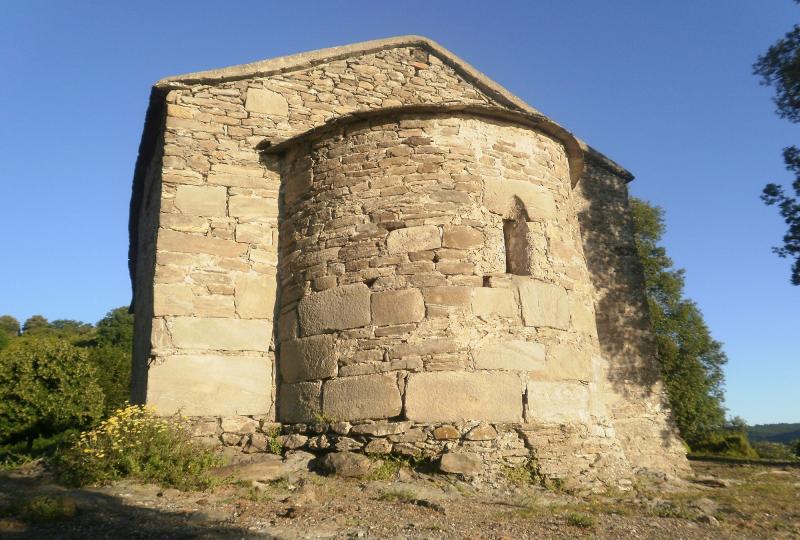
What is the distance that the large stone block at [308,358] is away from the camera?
650cm

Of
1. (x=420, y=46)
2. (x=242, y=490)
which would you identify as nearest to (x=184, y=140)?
(x=420, y=46)

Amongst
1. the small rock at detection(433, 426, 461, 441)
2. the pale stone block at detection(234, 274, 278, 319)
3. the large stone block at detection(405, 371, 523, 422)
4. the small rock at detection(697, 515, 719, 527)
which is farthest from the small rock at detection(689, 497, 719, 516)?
→ the pale stone block at detection(234, 274, 278, 319)

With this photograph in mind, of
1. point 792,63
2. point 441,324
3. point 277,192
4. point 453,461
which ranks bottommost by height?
point 453,461

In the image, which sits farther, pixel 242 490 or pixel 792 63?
pixel 792 63

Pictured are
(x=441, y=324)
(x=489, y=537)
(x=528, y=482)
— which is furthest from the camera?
(x=441, y=324)

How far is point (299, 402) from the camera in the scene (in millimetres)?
6664

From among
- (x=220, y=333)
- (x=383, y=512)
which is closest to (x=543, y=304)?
(x=383, y=512)

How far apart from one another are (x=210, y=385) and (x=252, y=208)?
2.26m

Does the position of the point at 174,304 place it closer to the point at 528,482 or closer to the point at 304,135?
the point at 304,135

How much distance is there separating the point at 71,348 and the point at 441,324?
467 inches

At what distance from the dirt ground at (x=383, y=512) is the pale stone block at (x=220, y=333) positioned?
6.02 feet

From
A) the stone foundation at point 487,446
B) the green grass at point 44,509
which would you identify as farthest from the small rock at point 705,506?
the green grass at point 44,509

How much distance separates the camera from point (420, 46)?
9055 mm

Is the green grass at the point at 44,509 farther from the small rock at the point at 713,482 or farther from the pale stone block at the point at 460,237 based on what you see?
the small rock at the point at 713,482
